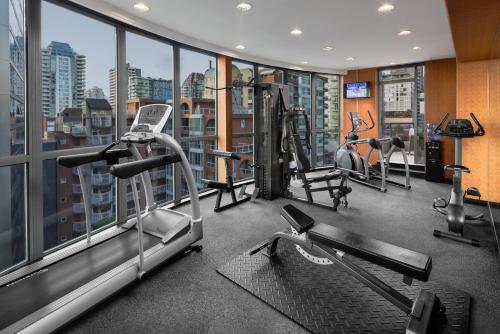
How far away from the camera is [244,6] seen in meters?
3.49

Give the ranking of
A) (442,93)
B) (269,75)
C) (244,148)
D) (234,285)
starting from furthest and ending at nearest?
(269,75) < (442,93) < (244,148) < (234,285)

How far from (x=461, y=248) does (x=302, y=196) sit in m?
2.62

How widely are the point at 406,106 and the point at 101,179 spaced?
23.6 feet

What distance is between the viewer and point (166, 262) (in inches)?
107

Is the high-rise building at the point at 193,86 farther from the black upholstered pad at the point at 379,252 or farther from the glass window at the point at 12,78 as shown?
the black upholstered pad at the point at 379,252

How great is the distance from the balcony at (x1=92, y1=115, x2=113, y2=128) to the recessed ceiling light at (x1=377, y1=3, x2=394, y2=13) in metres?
3.62

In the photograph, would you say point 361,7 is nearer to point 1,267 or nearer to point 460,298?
point 460,298

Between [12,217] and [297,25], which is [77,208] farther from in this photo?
[297,25]

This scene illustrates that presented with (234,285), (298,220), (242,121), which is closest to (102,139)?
(234,285)

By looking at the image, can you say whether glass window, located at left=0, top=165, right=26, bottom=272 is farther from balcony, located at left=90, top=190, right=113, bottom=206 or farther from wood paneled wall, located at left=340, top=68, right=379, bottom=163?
wood paneled wall, located at left=340, top=68, right=379, bottom=163

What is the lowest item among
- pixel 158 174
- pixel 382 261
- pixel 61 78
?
pixel 382 261

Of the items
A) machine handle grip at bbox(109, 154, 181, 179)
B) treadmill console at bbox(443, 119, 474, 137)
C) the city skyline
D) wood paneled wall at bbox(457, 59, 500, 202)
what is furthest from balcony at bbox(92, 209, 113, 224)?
wood paneled wall at bbox(457, 59, 500, 202)

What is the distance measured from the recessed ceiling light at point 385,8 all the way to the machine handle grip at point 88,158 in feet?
11.1

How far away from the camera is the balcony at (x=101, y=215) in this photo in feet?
11.8
